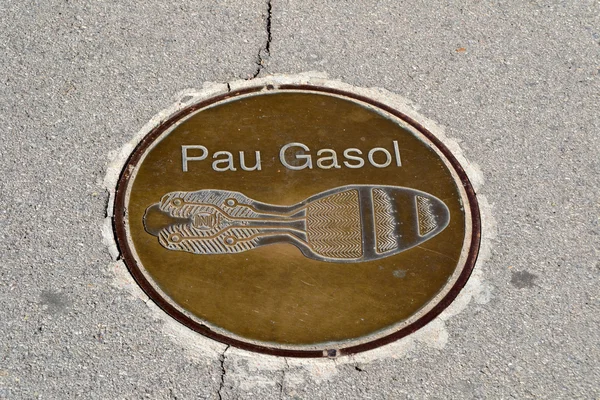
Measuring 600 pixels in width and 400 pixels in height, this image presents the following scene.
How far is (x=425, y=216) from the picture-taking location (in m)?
2.90

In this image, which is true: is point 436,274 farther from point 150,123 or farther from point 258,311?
point 150,123

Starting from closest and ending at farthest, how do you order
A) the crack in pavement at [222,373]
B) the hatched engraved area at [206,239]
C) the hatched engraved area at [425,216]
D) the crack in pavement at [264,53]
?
the crack in pavement at [222,373] < the hatched engraved area at [206,239] < the hatched engraved area at [425,216] < the crack in pavement at [264,53]

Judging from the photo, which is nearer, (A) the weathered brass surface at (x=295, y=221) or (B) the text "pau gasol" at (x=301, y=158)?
(A) the weathered brass surface at (x=295, y=221)

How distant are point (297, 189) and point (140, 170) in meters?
0.66

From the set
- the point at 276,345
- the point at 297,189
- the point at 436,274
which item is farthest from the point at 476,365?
the point at 297,189

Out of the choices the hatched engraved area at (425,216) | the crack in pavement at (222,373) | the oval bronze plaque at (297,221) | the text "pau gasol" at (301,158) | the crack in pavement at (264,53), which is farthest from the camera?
the crack in pavement at (264,53)

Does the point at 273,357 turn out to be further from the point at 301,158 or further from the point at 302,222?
the point at 301,158

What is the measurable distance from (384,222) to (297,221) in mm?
350

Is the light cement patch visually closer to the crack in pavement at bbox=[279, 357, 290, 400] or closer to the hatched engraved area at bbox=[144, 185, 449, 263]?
the crack in pavement at bbox=[279, 357, 290, 400]

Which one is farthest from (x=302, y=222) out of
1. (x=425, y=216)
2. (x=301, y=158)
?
(x=425, y=216)

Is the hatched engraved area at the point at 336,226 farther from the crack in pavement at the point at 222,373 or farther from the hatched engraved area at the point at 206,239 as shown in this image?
the crack in pavement at the point at 222,373

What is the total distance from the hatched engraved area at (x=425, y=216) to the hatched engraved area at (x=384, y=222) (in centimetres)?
11

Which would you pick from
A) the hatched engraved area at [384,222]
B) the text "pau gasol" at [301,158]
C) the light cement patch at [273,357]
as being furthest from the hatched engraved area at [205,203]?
the hatched engraved area at [384,222]

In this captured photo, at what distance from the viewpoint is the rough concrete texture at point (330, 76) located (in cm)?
248
